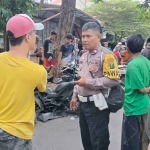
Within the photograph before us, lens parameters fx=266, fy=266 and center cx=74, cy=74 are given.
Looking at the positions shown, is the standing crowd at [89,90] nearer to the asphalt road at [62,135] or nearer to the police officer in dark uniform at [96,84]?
the police officer in dark uniform at [96,84]

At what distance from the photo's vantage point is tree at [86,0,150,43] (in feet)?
71.3

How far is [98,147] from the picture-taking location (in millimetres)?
2859

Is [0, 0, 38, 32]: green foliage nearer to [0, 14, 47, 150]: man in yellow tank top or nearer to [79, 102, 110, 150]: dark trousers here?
[79, 102, 110, 150]: dark trousers

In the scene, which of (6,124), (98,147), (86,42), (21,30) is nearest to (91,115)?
(98,147)

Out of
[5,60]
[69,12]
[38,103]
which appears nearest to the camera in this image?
[5,60]

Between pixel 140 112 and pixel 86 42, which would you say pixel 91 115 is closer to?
pixel 140 112

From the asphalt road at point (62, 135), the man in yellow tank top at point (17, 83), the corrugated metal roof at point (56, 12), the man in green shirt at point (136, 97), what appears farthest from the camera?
the corrugated metal roof at point (56, 12)

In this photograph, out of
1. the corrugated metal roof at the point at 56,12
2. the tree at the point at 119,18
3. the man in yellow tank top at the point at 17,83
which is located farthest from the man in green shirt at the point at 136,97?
the tree at the point at 119,18

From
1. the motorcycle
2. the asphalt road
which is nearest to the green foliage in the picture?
the motorcycle

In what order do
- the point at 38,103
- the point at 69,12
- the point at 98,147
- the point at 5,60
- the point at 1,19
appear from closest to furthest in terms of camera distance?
1. the point at 5,60
2. the point at 98,147
3. the point at 1,19
4. the point at 38,103
5. the point at 69,12

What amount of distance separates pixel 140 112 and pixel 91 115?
1.91 feet

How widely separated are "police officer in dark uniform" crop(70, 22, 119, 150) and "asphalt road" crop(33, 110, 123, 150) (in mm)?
1284

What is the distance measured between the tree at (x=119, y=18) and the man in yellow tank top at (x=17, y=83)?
19748mm

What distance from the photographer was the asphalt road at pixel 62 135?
411cm
